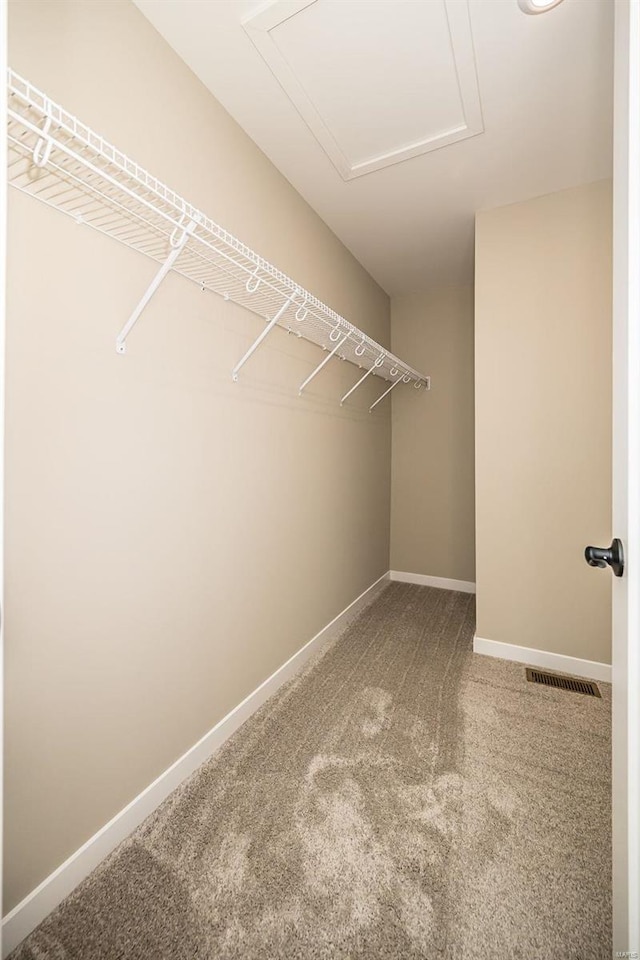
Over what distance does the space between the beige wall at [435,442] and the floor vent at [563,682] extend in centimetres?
131

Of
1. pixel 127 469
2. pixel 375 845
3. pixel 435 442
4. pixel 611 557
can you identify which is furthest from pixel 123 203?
pixel 435 442

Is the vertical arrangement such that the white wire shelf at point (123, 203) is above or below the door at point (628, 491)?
above

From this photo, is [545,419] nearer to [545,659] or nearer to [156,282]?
[545,659]

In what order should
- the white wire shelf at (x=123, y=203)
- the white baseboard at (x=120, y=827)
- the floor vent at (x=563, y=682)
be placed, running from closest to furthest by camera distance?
the white wire shelf at (x=123, y=203) < the white baseboard at (x=120, y=827) < the floor vent at (x=563, y=682)

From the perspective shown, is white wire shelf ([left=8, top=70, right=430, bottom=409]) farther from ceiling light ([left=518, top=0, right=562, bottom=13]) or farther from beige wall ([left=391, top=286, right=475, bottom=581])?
beige wall ([left=391, top=286, right=475, bottom=581])

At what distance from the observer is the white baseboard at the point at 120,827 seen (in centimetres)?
103

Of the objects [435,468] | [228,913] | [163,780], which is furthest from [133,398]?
[435,468]

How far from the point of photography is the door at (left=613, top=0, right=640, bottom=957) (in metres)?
0.68

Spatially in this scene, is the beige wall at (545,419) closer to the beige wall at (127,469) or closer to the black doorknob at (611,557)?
the beige wall at (127,469)

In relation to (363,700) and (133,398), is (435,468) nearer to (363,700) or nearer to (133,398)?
(363,700)

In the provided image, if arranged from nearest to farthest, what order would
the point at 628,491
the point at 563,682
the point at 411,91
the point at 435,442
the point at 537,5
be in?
the point at 628,491 → the point at 537,5 → the point at 411,91 → the point at 563,682 → the point at 435,442

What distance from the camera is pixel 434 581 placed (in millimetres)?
3660

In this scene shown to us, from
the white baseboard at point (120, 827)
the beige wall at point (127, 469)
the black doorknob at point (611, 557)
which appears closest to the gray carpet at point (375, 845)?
the white baseboard at point (120, 827)

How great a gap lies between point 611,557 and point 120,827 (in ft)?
5.23
